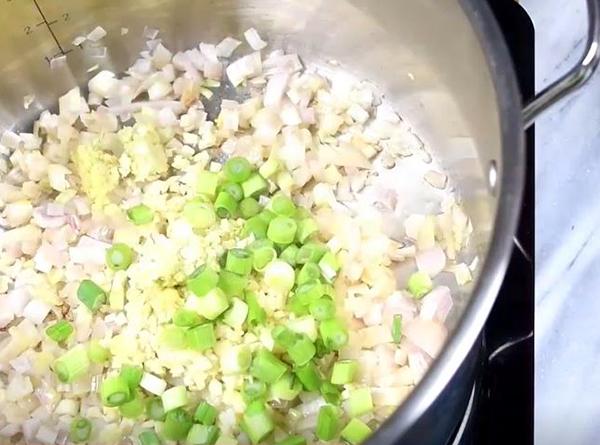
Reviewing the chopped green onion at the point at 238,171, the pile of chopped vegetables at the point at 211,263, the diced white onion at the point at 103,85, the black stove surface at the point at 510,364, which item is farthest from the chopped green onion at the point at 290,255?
the diced white onion at the point at 103,85

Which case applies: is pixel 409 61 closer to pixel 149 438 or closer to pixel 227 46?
pixel 227 46

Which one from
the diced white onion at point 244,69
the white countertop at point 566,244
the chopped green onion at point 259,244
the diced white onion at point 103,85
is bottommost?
the white countertop at point 566,244

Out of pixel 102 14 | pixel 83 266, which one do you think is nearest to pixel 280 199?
pixel 83 266

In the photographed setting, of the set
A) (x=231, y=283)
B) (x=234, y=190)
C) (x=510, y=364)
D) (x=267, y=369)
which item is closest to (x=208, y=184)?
(x=234, y=190)

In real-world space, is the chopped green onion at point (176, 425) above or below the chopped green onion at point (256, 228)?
below

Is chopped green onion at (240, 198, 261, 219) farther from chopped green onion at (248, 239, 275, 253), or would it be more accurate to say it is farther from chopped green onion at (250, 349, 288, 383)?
chopped green onion at (250, 349, 288, 383)

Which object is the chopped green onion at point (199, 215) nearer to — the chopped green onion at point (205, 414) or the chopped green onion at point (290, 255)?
the chopped green onion at point (290, 255)

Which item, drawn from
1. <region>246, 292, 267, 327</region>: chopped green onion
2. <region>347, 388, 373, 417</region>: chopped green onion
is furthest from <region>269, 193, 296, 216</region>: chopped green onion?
<region>347, 388, 373, 417</region>: chopped green onion
